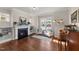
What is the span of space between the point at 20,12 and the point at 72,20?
109cm

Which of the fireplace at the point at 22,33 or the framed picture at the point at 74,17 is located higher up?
the framed picture at the point at 74,17

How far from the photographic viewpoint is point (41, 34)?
2.64m

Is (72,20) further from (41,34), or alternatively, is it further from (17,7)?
(17,7)

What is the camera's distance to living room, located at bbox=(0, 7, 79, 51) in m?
2.54

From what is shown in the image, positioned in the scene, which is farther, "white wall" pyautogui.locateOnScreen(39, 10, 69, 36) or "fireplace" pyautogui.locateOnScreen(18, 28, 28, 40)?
"fireplace" pyautogui.locateOnScreen(18, 28, 28, 40)

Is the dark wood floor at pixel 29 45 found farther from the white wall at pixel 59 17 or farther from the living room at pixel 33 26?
the white wall at pixel 59 17

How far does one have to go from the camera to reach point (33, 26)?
264 cm

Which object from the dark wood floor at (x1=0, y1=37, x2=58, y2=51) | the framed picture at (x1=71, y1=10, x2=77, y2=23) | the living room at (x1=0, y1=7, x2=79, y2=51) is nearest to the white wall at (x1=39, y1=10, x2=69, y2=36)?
the living room at (x1=0, y1=7, x2=79, y2=51)

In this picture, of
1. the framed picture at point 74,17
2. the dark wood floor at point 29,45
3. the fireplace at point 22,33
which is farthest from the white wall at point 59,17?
the fireplace at point 22,33

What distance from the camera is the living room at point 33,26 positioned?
2.54 meters

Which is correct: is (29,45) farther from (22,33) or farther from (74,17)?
(74,17)

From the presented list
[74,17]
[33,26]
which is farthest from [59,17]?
[33,26]

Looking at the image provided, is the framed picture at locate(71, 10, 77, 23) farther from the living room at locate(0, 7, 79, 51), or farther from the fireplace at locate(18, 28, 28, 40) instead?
the fireplace at locate(18, 28, 28, 40)
